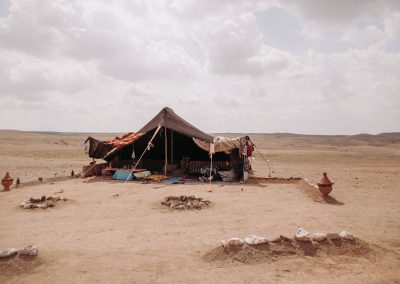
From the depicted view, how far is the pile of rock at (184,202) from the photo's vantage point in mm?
9547

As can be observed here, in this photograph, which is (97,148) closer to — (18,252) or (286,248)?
(18,252)

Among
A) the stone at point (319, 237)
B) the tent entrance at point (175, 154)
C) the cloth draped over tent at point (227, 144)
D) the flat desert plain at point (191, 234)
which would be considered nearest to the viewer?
the flat desert plain at point (191, 234)

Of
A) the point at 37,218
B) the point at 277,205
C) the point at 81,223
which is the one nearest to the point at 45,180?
the point at 37,218

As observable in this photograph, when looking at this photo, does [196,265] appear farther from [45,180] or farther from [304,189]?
[45,180]

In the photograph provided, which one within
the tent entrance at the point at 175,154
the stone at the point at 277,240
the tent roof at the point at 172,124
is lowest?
the stone at the point at 277,240

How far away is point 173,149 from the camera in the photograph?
1841 centimetres

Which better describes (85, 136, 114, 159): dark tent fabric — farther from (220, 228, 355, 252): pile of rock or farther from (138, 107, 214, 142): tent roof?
(220, 228, 355, 252): pile of rock

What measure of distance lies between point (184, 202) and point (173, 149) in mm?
8584

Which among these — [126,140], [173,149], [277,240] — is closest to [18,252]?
[277,240]

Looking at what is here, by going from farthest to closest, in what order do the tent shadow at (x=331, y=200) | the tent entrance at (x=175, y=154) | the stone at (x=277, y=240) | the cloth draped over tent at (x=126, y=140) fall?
the tent entrance at (x=175, y=154), the cloth draped over tent at (x=126, y=140), the tent shadow at (x=331, y=200), the stone at (x=277, y=240)

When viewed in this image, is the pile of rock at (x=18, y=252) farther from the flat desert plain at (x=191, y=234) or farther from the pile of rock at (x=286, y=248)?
the pile of rock at (x=286, y=248)

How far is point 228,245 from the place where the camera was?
5.96 metres

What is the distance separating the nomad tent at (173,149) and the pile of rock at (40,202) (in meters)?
5.56

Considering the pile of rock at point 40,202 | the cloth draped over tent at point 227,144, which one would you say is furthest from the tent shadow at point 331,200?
the pile of rock at point 40,202
